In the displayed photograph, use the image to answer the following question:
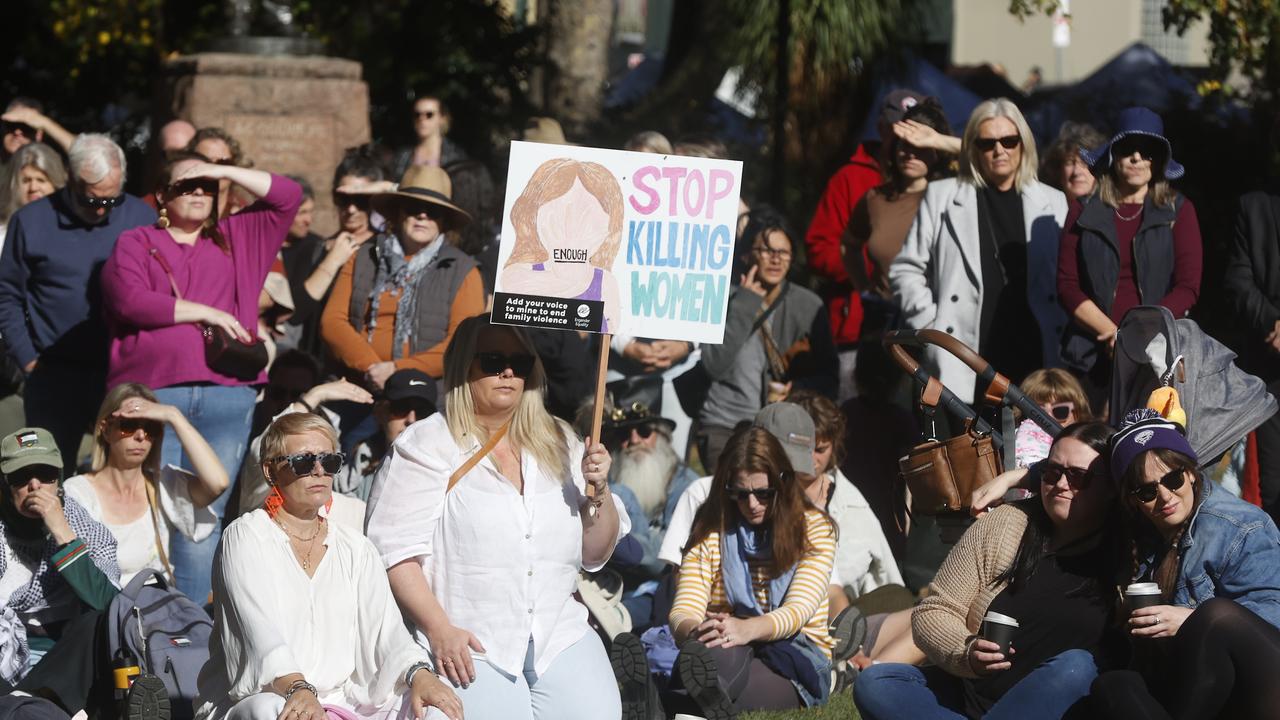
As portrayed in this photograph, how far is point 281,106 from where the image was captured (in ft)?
36.0

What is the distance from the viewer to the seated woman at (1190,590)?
4.86 meters

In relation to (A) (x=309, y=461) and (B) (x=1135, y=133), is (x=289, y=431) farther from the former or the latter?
(B) (x=1135, y=133)

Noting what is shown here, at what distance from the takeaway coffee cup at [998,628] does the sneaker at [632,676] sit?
1.23m

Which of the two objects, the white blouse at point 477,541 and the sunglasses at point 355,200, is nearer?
the white blouse at point 477,541

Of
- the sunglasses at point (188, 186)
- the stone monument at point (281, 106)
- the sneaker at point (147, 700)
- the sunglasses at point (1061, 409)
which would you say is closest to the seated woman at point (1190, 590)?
the sunglasses at point (1061, 409)

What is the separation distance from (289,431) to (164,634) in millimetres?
1001

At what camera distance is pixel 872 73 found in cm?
1573

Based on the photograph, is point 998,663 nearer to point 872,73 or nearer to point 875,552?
point 875,552

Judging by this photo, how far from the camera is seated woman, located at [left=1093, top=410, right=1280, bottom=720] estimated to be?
4855mm

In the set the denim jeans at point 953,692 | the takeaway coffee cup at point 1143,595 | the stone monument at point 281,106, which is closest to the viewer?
the takeaway coffee cup at point 1143,595

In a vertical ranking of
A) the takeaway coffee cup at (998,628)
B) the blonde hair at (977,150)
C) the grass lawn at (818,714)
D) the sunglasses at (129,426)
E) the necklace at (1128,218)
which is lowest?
the grass lawn at (818,714)

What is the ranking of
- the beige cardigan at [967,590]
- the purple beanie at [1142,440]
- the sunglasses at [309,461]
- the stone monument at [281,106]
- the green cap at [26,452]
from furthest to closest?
the stone monument at [281,106], the green cap at [26,452], the sunglasses at [309,461], the beige cardigan at [967,590], the purple beanie at [1142,440]

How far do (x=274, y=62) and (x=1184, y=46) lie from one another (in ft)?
89.4

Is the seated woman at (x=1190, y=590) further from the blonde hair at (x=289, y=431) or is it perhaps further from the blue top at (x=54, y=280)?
the blue top at (x=54, y=280)
